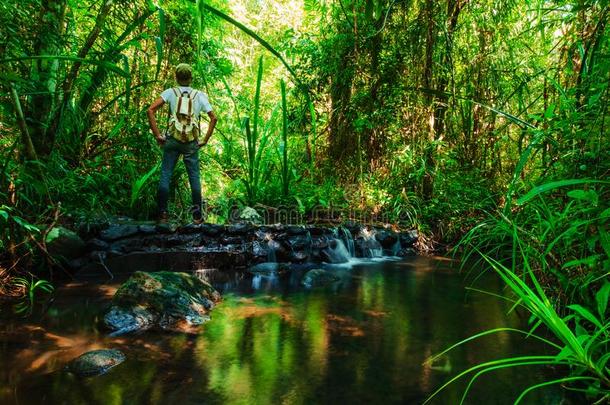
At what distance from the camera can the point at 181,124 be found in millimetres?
4363

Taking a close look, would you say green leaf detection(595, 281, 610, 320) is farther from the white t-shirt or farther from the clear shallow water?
the white t-shirt

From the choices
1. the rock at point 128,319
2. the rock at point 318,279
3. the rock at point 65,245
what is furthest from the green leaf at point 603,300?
the rock at point 65,245

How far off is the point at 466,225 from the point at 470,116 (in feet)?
5.37

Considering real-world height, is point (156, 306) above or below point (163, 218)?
below

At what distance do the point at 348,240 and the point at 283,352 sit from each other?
3.20 m

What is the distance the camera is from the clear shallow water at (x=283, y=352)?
2.02m

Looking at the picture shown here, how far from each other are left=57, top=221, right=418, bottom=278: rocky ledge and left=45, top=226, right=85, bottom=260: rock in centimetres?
1

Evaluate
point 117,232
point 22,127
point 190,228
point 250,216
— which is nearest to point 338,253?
point 250,216

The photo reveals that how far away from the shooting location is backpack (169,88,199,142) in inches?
171

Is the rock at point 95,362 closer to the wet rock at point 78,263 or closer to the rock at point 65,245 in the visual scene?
the rock at point 65,245

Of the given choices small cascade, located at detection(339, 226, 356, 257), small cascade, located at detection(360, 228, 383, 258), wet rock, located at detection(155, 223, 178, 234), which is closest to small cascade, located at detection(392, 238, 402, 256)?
small cascade, located at detection(360, 228, 383, 258)

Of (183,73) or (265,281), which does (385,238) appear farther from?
(183,73)

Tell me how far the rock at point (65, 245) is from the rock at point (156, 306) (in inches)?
39.1

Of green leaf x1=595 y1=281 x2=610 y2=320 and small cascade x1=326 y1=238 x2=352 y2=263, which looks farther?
small cascade x1=326 y1=238 x2=352 y2=263
